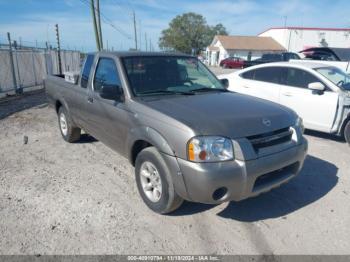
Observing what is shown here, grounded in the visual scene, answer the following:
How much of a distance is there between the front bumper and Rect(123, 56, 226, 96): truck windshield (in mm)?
1308

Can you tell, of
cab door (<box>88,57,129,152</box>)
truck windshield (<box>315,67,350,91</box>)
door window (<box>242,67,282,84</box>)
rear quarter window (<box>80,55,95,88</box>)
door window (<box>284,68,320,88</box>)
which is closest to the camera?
cab door (<box>88,57,129,152</box>)

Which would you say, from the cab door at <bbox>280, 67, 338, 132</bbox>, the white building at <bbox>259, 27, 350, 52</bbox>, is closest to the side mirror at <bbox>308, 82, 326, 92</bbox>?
the cab door at <bbox>280, 67, 338, 132</bbox>

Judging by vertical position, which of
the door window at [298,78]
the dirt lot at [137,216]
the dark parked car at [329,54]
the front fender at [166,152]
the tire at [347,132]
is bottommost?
the dirt lot at [137,216]

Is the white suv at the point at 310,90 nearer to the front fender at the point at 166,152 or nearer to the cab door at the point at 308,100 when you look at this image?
the cab door at the point at 308,100

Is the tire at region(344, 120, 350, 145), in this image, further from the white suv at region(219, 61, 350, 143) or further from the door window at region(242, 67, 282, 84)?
the door window at region(242, 67, 282, 84)

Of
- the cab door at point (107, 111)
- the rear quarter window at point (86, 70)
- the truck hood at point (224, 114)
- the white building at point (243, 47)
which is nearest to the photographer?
the truck hood at point (224, 114)

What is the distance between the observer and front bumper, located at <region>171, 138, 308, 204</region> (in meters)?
2.71

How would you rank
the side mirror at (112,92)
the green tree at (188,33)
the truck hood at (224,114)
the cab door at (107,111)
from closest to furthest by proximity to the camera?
the truck hood at (224,114)
the side mirror at (112,92)
the cab door at (107,111)
the green tree at (188,33)

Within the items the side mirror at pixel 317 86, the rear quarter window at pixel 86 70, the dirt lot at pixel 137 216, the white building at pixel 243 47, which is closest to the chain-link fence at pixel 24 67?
the dirt lot at pixel 137 216

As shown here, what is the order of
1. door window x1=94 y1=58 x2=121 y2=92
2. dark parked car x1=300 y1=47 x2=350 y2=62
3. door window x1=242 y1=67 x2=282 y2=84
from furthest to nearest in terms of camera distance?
dark parked car x1=300 y1=47 x2=350 y2=62, door window x1=242 y1=67 x2=282 y2=84, door window x1=94 y1=58 x2=121 y2=92

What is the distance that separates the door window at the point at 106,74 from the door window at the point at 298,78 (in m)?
4.44

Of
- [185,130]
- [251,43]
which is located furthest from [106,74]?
[251,43]

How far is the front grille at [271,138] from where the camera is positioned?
2.94 m

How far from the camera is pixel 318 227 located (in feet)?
10.5
